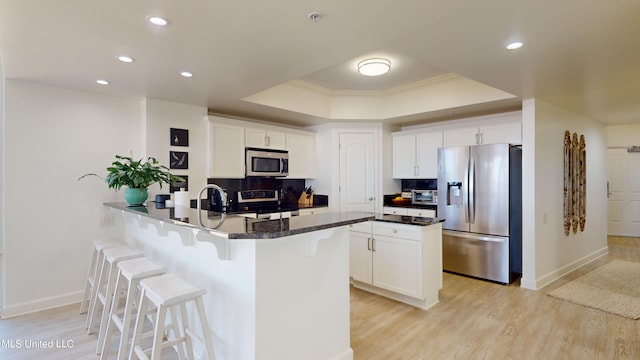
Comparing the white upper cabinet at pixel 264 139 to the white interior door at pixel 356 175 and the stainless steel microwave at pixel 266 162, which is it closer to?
the stainless steel microwave at pixel 266 162

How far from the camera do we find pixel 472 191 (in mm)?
4164

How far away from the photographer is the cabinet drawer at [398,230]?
3090 mm

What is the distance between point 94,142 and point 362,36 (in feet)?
10.1

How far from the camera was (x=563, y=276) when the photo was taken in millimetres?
4277

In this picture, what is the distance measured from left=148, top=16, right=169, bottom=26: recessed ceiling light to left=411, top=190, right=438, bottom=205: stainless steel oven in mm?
4055

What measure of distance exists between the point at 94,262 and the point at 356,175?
3.52m

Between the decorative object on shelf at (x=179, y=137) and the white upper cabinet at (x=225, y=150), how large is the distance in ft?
0.93

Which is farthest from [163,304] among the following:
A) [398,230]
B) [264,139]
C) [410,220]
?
[264,139]

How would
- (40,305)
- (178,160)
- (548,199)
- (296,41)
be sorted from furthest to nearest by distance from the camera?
(548,199) → (178,160) → (40,305) → (296,41)

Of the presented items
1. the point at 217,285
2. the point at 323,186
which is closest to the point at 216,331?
the point at 217,285

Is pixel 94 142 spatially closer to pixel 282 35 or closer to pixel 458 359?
pixel 282 35

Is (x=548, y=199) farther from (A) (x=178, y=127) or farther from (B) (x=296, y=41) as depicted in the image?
(A) (x=178, y=127)

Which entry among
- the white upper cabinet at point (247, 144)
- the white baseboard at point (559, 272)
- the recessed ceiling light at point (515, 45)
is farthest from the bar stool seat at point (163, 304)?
the white baseboard at point (559, 272)

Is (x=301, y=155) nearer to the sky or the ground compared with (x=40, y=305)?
nearer to the sky
